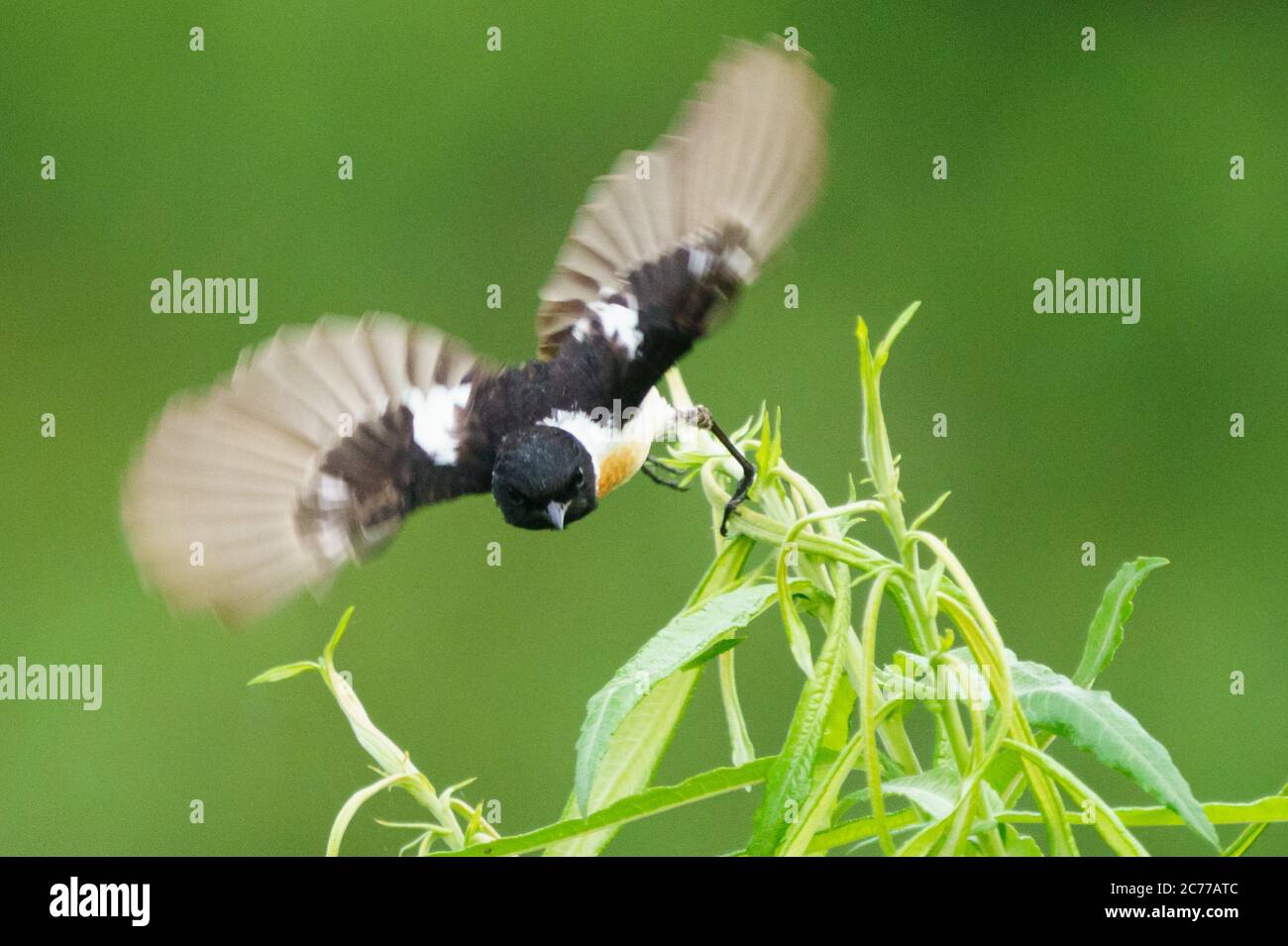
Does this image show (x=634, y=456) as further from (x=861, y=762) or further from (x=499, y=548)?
(x=499, y=548)

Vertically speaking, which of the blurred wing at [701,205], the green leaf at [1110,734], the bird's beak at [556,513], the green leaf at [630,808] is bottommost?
the green leaf at [630,808]

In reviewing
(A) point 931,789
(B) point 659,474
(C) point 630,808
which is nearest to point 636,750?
(C) point 630,808

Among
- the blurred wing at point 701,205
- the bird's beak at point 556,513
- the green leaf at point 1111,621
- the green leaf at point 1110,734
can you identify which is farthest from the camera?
the bird's beak at point 556,513

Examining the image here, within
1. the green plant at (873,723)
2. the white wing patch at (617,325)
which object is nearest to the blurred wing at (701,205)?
the white wing patch at (617,325)

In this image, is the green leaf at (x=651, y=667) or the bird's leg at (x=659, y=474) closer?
the green leaf at (x=651, y=667)

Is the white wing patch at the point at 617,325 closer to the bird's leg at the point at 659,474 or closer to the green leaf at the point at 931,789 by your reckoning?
the bird's leg at the point at 659,474

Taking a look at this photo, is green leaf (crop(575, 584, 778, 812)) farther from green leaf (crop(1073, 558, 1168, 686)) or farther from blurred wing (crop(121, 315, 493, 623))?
blurred wing (crop(121, 315, 493, 623))

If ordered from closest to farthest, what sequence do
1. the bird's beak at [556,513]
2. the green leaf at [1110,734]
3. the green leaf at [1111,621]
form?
the green leaf at [1110,734], the green leaf at [1111,621], the bird's beak at [556,513]
